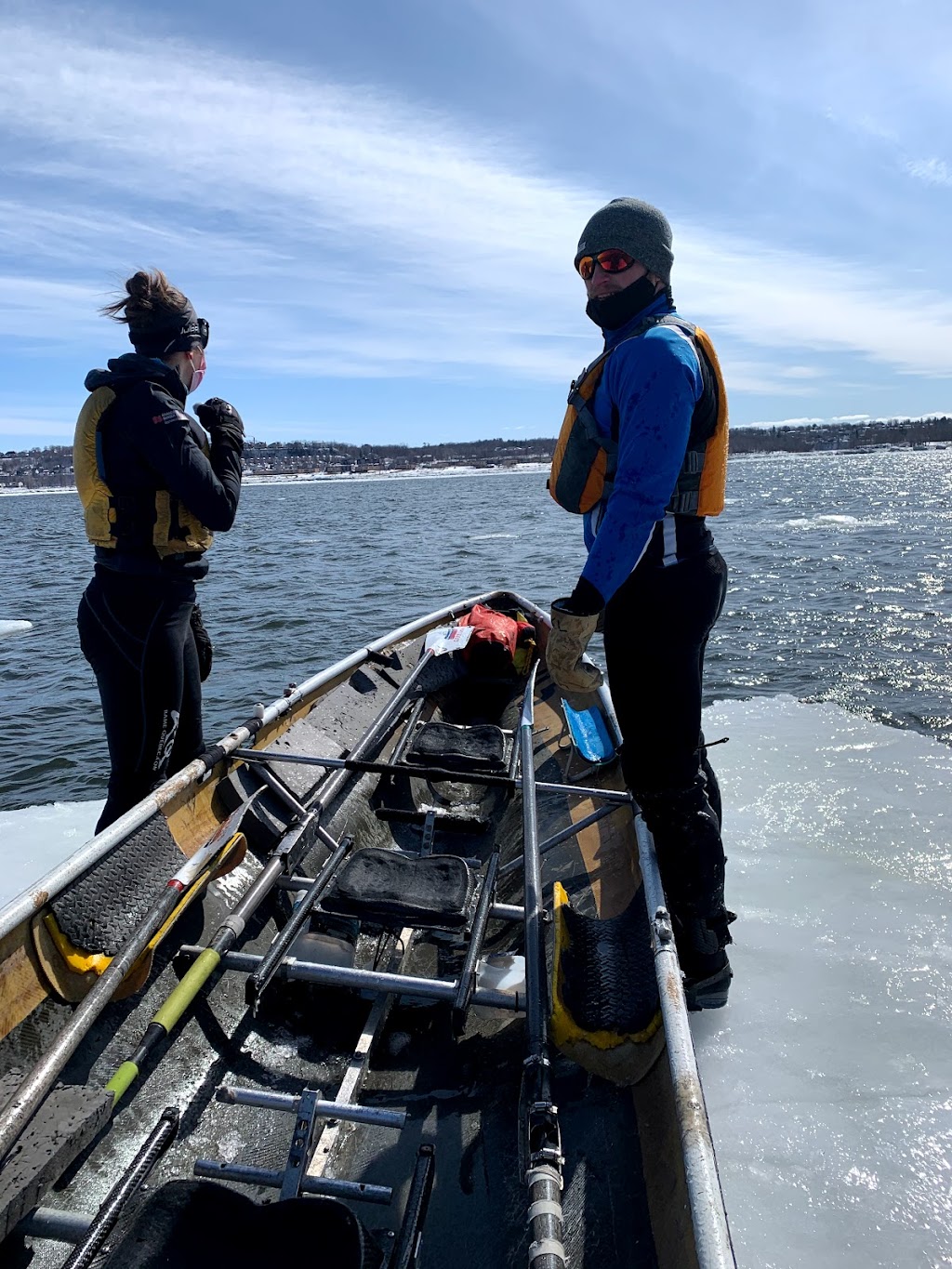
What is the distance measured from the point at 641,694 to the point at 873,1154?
1.88 meters

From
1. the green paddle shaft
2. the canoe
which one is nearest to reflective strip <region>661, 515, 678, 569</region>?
the canoe

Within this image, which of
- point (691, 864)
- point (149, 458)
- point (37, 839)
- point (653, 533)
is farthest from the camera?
point (37, 839)

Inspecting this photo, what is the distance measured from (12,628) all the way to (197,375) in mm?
13517

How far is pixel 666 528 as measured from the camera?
2.77 metres

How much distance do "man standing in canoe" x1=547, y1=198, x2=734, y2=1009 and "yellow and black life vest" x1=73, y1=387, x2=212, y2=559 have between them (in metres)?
1.74

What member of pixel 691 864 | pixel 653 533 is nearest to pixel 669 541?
pixel 653 533

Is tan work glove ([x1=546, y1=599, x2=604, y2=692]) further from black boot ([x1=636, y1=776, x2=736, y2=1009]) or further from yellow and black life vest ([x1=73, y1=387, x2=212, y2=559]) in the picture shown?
yellow and black life vest ([x1=73, y1=387, x2=212, y2=559])

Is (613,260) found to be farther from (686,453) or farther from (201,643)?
(201,643)

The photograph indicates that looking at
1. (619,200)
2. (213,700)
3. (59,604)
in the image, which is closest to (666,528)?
(619,200)

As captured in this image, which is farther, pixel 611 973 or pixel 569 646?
pixel 569 646

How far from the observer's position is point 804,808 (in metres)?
6.02

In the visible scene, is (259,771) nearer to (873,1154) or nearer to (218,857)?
(218,857)

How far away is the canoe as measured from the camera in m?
1.96

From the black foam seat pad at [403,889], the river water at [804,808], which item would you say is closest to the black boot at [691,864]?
the river water at [804,808]
